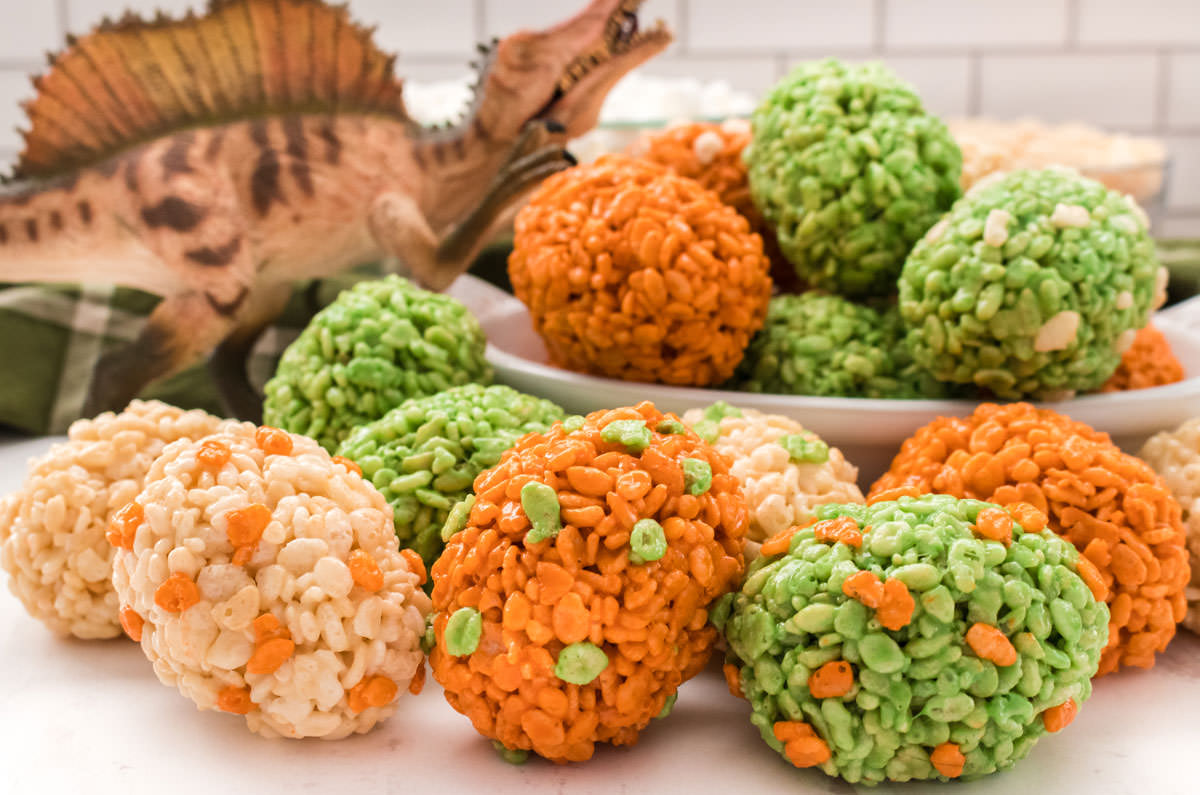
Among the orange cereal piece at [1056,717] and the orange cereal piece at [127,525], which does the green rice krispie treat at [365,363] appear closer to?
the orange cereal piece at [127,525]

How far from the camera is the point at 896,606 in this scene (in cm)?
52

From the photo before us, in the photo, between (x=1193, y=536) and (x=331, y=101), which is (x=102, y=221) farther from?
(x=1193, y=536)

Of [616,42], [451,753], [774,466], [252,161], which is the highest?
[616,42]

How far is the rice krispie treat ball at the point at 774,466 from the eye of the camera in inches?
25.6

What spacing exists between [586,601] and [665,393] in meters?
0.31

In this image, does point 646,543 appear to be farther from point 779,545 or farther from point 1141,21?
point 1141,21

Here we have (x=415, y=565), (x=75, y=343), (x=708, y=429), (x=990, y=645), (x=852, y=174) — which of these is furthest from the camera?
(x=75, y=343)

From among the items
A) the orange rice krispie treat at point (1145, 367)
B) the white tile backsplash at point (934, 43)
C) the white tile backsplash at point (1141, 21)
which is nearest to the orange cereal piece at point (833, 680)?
the orange rice krispie treat at point (1145, 367)

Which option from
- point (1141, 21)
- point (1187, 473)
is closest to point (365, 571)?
point (1187, 473)

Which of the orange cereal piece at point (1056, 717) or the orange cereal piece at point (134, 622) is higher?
the orange cereal piece at point (134, 622)

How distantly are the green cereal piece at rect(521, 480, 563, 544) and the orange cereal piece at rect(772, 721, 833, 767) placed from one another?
0.46 ft

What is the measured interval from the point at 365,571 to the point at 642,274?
0.30 metres

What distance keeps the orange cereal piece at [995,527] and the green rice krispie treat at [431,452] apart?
274mm

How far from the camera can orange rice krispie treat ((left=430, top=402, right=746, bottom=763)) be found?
53 centimetres
